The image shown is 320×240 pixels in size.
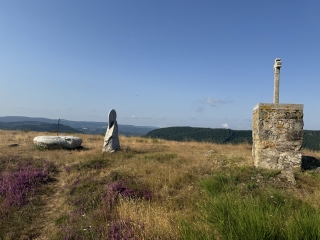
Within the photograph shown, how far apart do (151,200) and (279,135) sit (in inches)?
249

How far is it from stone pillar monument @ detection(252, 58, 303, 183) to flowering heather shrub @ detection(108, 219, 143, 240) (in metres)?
7.10

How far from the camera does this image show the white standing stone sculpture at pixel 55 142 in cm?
1534

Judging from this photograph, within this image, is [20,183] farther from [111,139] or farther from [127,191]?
[111,139]

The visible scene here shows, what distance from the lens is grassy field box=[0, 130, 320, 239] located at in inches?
146

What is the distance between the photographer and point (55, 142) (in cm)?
1550

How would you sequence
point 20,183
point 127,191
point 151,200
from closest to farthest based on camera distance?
point 151,200 → point 127,191 → point 20,183

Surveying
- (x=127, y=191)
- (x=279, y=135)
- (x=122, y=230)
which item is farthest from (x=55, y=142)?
(x=279, y=135)

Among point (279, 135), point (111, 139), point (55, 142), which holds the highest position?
point (279, 135)

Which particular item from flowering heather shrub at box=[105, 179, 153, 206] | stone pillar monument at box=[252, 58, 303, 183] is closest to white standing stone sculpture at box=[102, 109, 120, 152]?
flowering heather shrub at box=[105, 179, 153, 206]

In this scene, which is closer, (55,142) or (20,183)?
(20,183)

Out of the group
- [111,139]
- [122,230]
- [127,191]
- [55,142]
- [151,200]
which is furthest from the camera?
[55,142]

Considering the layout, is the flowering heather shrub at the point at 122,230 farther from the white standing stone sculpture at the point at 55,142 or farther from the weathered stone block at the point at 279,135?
the white standing stone sculpture at the point at 55,142

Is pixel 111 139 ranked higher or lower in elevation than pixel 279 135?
lower

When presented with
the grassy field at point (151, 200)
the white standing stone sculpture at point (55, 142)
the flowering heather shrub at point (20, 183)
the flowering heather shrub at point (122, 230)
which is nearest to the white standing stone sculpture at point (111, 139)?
the grassy field at point (151, 200)
